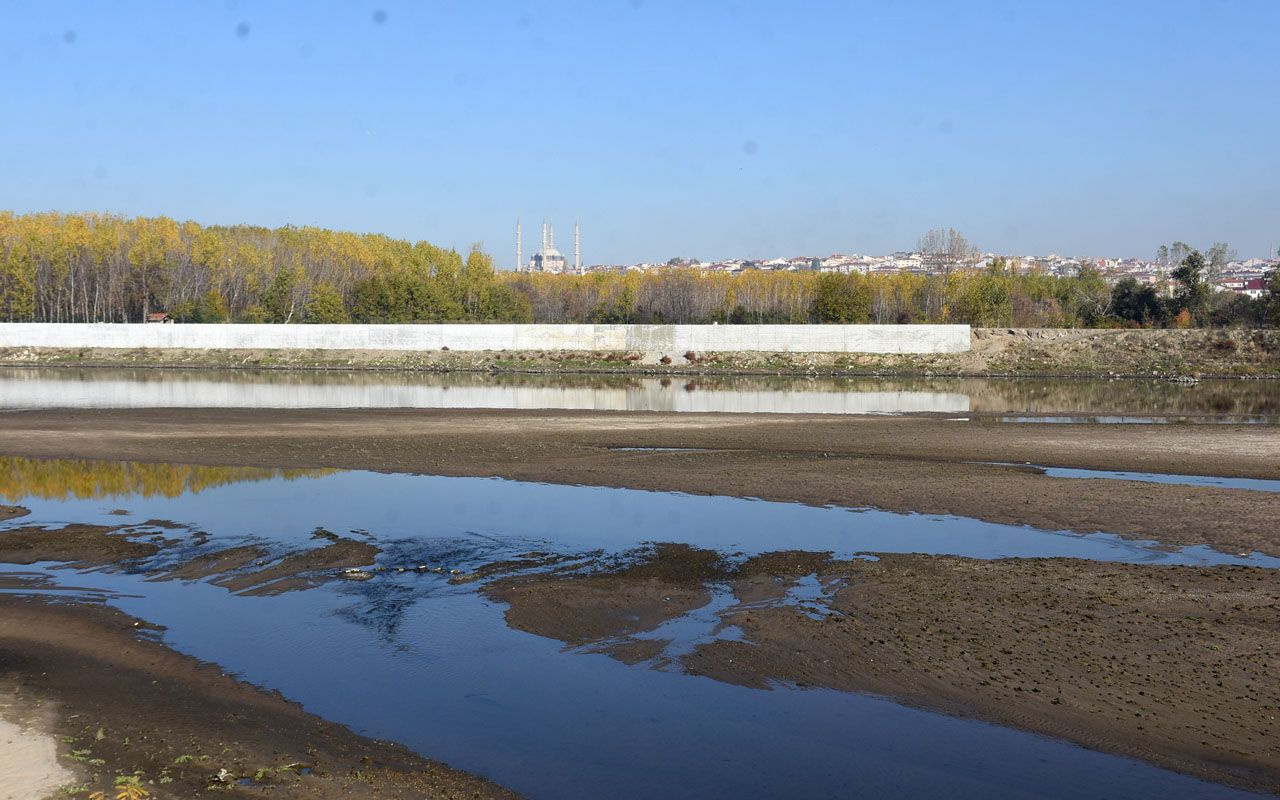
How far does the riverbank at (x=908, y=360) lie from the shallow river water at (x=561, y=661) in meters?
48.6

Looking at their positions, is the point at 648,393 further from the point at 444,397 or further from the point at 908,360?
the point at 908,360

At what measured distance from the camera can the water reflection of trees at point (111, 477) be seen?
2164cm

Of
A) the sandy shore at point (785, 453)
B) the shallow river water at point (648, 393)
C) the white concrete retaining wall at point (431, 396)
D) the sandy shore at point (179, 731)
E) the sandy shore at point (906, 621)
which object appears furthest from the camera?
the white concrete retaining wall at point (431, 396)

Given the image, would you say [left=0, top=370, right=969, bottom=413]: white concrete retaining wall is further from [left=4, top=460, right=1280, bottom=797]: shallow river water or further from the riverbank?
[left=4, top=460, right=1280, bottom=797]: shallow river water

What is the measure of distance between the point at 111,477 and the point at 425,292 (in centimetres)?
7585

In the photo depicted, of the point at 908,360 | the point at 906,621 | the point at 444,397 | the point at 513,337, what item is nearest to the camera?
the point at 906,621

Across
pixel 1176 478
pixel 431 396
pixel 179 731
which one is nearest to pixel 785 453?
pixel 1176 478

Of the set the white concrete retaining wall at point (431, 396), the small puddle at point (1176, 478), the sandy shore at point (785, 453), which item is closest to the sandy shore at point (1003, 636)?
the sandy shore at point (785, 453)

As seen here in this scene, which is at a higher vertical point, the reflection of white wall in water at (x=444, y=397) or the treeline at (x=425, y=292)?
the treeline at (x=425, y=292)

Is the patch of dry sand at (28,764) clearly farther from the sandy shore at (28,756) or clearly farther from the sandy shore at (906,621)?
the sandy shore at (906,621)

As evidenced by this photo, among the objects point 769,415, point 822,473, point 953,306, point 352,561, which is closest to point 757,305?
point 953,306

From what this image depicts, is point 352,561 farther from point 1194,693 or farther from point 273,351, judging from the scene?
point 273,351

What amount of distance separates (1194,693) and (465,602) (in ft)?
27.1

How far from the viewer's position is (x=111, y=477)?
23531 mm
